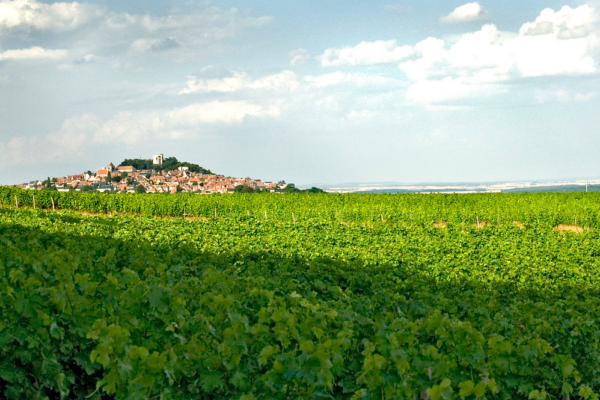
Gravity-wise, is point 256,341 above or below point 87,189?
below

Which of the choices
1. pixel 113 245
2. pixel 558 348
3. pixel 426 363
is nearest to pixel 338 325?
pixel 426 363

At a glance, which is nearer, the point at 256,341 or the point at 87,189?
the point at 256,341

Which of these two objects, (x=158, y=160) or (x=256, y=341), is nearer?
(x=256, y=341)

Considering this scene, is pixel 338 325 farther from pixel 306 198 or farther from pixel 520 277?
pixel 306 198

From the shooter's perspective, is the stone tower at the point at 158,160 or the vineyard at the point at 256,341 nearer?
the vineyard at the point at 256,341

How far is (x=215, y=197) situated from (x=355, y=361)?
164 feet

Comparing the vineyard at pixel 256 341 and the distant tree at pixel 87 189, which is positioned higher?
the distant tree at pixel 87 189

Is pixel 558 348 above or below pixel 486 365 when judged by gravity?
below

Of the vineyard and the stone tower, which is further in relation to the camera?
the stone tower

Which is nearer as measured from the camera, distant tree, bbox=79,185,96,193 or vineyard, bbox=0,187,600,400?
vineyard, bbox=0,187,600,400

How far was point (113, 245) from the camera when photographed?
42.9ft

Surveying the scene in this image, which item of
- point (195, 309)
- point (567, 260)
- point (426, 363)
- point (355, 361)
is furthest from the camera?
point (567, 260)

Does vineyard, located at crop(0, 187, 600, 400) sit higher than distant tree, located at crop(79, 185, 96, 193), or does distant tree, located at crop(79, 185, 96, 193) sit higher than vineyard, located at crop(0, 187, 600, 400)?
distant tree, located at crop(79, 185, 96, 193)

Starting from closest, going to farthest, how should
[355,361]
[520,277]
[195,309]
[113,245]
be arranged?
[355,361] → [195,309] → [113,245] → [520,277]
